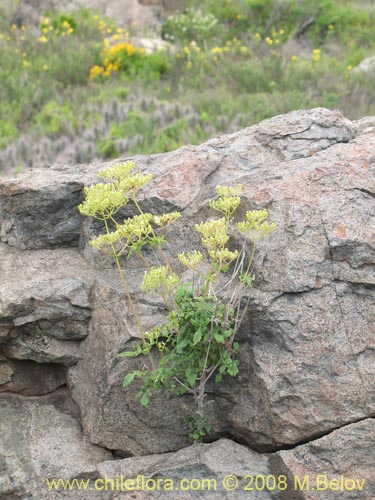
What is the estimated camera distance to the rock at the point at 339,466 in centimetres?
373

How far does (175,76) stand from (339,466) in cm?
898

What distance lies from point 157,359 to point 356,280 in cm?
116

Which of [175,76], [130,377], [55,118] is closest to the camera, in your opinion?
[130,377]

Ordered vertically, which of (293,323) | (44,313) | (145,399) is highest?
(293,323)

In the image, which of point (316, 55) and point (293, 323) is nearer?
point (293, 323)

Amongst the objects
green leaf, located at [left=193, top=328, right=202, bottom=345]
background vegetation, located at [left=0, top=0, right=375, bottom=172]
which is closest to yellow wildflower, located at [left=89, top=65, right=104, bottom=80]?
background vegetation, located at [left=0, top=0, right=375, bottom=172]

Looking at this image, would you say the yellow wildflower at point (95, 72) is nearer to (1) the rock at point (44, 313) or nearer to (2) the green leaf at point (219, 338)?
(1) the rock at point (44, 313)

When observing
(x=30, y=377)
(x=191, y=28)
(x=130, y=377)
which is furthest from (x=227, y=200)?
(x=191, y=28)

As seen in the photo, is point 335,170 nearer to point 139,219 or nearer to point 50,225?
point 139,219

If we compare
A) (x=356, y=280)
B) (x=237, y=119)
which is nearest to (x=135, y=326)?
(x=356, y=280)

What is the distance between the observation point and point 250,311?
398cm

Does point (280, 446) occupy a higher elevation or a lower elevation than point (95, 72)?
higher

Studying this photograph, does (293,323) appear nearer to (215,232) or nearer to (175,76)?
(215,232)

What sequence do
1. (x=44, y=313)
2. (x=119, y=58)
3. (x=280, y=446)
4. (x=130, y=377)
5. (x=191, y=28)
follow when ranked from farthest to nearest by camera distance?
(x=191, y=28) < (x=119, y=58) < (x=44, y=313) < (x=280, y=446) < (x=130, y=377)
